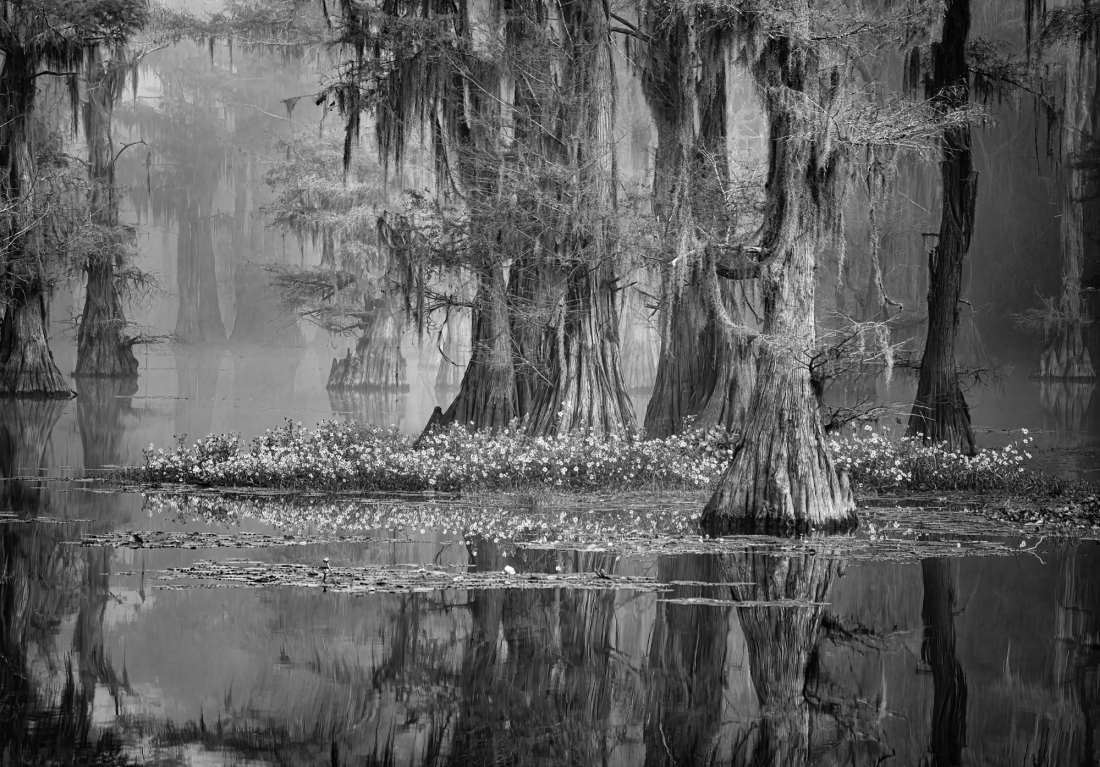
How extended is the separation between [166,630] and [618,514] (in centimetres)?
658

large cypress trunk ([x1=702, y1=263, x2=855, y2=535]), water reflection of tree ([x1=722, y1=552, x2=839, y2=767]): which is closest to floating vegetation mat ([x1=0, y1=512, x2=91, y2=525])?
large cypress trunk ([x1=702, y1=263, x2=855, y2=535])

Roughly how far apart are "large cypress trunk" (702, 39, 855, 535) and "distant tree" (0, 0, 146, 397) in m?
22.3

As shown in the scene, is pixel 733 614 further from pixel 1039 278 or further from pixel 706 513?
pixel 1039 278

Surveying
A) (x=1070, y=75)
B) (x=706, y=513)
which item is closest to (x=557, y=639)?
(x=706, y=513)

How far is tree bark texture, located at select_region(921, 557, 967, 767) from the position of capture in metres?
5.55

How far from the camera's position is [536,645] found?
7125 millimetres

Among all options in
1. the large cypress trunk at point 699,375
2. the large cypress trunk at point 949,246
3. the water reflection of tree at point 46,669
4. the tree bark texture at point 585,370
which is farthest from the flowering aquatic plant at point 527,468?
the water reflection of tree at point 46,669

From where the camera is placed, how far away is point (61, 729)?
550 centimetres

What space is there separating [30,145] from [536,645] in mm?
29381

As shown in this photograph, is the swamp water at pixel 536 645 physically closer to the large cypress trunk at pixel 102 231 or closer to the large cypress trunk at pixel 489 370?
the large cypress trunk at pixel 489 370

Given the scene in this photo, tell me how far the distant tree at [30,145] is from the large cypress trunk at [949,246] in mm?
20477

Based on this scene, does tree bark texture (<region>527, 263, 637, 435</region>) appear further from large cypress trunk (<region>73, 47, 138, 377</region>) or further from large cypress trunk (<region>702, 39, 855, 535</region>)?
large cypress trunk (<region>73, 47, 138, 377</region>)

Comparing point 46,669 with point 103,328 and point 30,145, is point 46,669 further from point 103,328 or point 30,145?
point 103,328

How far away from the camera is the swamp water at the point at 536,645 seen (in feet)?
18.1
